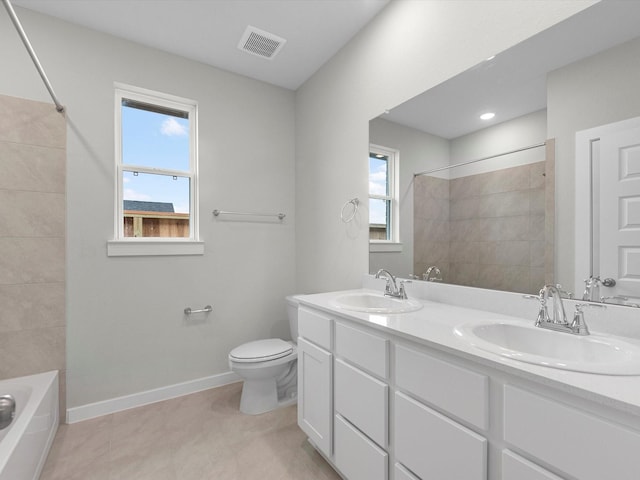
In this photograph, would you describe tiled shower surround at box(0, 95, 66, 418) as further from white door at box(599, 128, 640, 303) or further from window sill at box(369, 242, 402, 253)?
white door at box(599, 128, 640, 303)

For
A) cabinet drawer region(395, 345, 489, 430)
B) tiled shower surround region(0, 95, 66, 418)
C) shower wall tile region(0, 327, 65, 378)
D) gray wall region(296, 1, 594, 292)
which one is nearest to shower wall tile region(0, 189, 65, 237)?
tiled shower surround region(0, 95, 66, 418)

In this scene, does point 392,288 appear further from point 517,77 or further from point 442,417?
point 517,77

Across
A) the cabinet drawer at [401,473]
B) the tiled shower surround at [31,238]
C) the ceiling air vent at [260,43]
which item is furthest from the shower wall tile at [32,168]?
the cabinet drawer at [401,473]

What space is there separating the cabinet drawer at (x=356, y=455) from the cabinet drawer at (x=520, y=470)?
497 millimetres

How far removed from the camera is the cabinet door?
4.93ft

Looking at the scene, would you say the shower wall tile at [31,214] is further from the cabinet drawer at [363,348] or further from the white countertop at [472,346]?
the cabinet drawer at [363,348]

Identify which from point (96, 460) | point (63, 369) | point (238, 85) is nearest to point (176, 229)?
point (63, 369)

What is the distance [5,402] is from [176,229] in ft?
4.47

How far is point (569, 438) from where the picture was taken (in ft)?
2.25

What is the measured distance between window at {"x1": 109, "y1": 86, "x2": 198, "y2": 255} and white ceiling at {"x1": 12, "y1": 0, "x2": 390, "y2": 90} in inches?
15.2

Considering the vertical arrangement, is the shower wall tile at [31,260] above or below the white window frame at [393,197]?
below

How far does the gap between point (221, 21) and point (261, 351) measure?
2233mm

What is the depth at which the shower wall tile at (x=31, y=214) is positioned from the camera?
182cm

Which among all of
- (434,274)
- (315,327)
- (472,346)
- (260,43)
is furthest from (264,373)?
(260,43)
